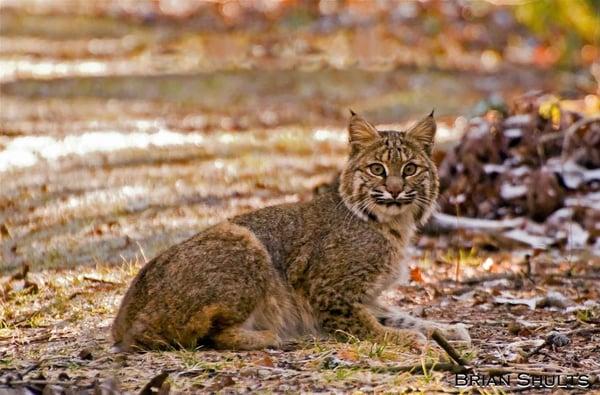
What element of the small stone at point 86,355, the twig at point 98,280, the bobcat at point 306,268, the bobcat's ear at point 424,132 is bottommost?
the small stone at point 86,355

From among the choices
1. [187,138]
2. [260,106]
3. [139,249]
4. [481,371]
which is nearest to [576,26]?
[260,106]

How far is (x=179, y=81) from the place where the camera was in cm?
1567

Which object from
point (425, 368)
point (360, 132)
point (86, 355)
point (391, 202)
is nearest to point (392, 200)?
point (391, 202)

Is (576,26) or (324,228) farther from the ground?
(576,26)

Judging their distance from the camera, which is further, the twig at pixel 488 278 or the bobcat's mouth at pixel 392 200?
the twig at pixel 488 278

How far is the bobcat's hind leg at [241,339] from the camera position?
5.48m

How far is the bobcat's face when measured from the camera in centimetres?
601

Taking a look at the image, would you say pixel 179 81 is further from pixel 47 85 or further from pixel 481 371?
pixel 481 371

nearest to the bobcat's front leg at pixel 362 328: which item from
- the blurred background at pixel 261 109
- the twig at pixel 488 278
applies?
the twig at pixel 488 278

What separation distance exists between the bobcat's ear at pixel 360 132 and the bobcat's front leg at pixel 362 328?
92 cm

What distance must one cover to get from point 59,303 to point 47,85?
909 centimetres

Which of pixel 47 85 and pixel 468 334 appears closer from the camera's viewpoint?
pixel 468 334

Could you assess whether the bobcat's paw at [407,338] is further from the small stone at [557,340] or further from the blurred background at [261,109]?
the blurred background at [261,109]

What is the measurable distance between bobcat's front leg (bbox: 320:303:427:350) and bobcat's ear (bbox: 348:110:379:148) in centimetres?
92
